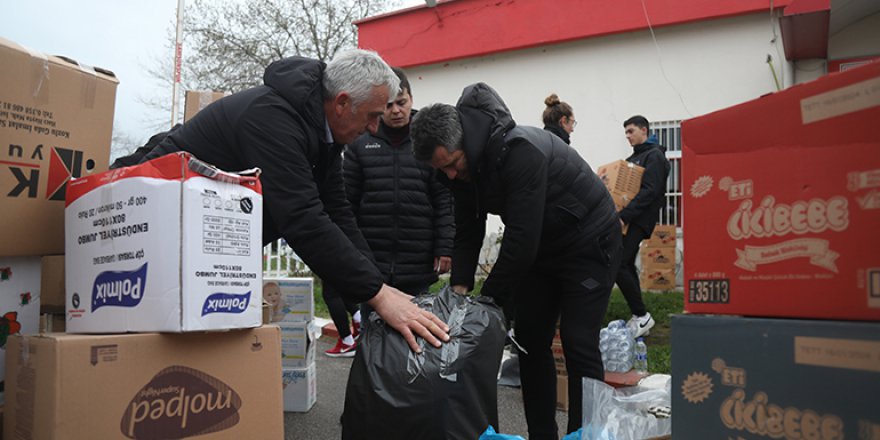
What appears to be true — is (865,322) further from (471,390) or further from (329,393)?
(329,393)

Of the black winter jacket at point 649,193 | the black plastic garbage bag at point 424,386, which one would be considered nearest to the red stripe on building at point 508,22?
the black winter jacket at point 649,193

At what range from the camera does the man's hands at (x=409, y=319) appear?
1843mm

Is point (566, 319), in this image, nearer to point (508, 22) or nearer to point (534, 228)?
point (534, 228)

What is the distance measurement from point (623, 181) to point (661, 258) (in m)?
2.75

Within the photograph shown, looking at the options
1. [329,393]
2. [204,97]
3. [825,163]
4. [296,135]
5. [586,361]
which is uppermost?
[204,97]

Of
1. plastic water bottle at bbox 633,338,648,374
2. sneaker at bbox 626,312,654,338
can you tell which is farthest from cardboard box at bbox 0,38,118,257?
sneaker at bbox 626,312,654,338

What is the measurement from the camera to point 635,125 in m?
4.89

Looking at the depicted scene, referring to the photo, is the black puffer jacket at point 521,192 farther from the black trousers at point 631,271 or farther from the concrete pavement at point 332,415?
the black trousers at point 631,271

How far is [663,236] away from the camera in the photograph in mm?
6957

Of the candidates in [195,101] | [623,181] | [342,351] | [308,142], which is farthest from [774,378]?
[342,351]

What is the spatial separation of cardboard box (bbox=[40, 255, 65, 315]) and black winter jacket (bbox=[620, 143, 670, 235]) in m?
3.62

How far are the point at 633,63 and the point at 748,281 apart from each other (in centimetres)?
775

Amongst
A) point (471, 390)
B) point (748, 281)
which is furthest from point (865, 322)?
point (471, 390)

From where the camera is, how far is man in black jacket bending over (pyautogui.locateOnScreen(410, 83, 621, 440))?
2283 millimetres
